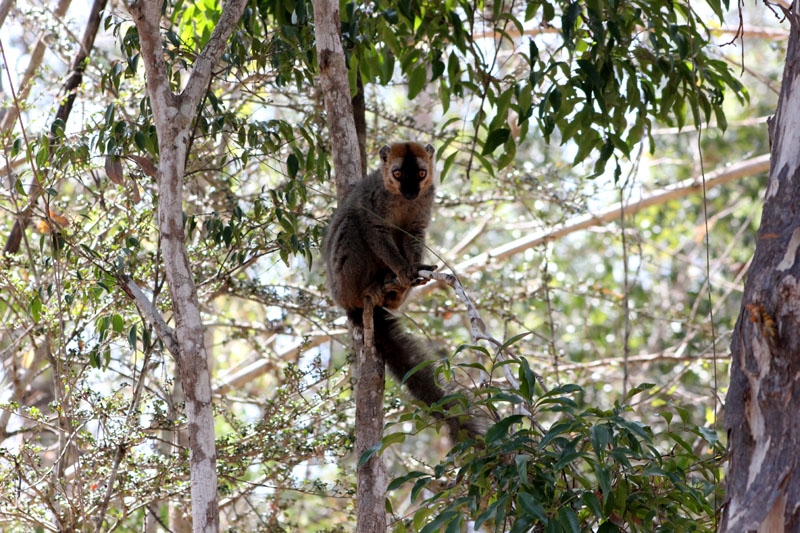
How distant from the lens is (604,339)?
8906mm

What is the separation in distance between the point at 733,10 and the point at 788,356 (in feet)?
42.2

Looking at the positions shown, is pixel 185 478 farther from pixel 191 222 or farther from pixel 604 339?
pixel 604 339

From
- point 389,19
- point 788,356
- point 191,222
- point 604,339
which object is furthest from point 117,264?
point 604,339

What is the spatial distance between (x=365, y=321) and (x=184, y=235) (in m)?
1.01

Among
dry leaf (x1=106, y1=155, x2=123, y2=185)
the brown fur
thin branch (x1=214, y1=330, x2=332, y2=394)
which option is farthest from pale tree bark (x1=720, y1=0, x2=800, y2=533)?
thin branch (x1=214, y1=330, x2=332, y2=394)

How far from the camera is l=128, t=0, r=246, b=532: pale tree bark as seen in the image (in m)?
3.76

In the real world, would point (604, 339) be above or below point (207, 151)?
below

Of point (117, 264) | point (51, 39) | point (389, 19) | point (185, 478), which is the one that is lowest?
point (185, 478)

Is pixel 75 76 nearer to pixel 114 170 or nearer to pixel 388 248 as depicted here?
pixel 114 170

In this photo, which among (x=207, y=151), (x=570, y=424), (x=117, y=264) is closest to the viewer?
(x=570, y=424)

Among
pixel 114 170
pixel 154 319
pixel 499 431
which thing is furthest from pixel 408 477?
pixel 114 170

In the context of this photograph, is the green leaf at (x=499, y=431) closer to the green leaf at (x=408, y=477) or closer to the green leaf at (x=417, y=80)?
the green leaf at (x=408, y=477)

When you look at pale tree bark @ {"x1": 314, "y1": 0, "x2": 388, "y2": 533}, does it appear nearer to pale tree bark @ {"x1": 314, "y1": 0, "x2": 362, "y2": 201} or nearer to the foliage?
pale tree bark @ {"x1": 314, "y1": 0, "x2": 362, "y2": 201}

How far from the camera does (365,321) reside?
4.36 metres
